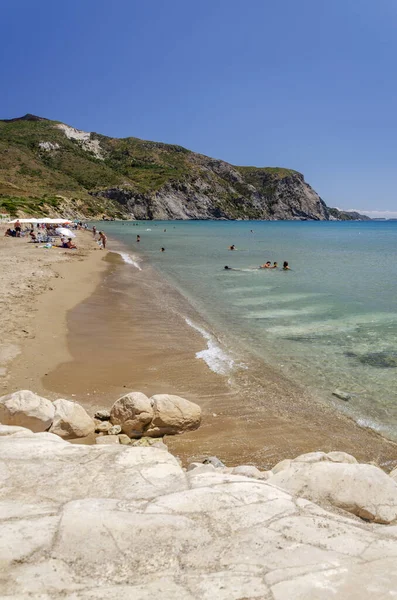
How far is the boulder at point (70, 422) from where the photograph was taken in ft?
21.7

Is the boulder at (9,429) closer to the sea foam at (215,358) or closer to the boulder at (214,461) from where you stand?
the boulder at (214,461)

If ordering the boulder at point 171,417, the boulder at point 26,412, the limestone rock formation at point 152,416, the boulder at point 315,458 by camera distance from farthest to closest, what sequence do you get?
the boulder at point 171,417, the limestone rock formation at point 152,416, the boulder at point 26,412, the boulder at point 315,458

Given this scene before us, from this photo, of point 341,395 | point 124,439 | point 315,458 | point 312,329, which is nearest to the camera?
point 315,458

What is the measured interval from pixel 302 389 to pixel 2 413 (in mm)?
6053

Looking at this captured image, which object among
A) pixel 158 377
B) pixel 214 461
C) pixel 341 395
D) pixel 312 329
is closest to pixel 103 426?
pixel 214 461

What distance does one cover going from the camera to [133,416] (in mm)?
7039

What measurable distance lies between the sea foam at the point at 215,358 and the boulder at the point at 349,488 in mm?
5375

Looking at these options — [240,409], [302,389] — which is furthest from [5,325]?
[302,389]

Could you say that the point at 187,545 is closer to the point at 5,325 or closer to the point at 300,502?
the point at 300,502

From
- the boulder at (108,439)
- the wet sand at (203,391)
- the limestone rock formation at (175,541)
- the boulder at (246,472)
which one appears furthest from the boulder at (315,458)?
the boulder at (108,439)

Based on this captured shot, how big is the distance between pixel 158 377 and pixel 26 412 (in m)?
3.71

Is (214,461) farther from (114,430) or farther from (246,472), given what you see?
(114,430)

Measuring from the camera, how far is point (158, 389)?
29.6 feet

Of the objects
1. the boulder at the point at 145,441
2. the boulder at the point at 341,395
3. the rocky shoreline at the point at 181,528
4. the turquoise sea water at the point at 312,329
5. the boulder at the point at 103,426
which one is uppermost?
the rocky shoreline at the point at 181,528
